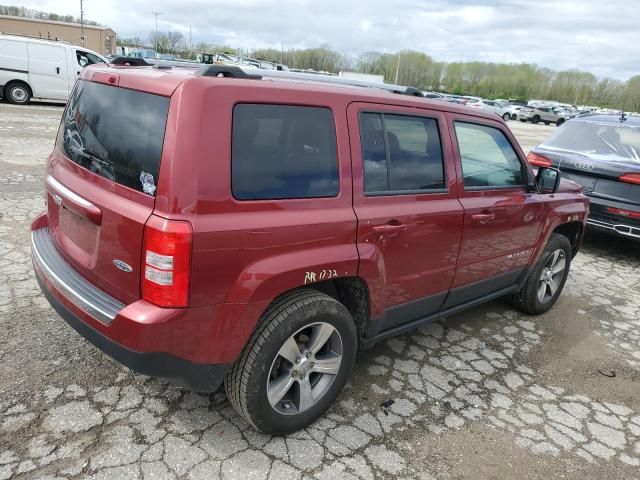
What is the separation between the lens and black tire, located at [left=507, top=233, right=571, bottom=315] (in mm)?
4371

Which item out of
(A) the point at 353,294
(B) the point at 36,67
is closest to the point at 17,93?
(B) the point at 36,67

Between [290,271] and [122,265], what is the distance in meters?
0.75

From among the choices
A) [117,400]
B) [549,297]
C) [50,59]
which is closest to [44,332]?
[117,400]

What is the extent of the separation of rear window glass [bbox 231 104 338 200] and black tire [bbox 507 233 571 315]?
2.58 meters

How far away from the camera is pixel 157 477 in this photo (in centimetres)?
234

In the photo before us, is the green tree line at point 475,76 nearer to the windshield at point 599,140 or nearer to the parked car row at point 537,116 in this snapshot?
the parked car row at point 537,116

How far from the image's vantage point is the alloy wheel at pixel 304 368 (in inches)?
102

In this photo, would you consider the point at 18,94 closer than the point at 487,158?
No

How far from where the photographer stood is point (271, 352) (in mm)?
2451

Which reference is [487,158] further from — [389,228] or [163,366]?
[163,366]

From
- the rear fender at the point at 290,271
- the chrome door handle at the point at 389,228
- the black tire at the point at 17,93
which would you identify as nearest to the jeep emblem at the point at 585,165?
the chrome door handle at the point at 389,228

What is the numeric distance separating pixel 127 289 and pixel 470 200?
2213mm

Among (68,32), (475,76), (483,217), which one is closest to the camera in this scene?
(483,217)

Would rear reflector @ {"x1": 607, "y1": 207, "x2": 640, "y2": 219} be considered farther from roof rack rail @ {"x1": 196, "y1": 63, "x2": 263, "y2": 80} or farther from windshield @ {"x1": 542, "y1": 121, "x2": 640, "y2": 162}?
roof rack rail @ {"x1": 196, "y1": 63, "x2": 263, "y2": 80}
